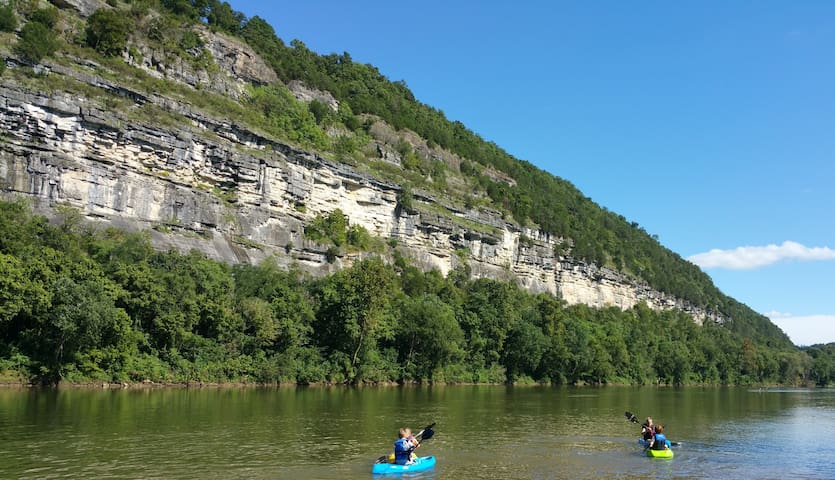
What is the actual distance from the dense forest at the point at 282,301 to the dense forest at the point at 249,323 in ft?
0.51

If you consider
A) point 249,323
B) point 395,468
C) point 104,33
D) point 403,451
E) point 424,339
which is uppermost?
point 104,33

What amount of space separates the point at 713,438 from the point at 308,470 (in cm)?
2108

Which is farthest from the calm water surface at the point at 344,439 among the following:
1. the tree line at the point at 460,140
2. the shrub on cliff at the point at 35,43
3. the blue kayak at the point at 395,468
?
the tree line at the point at 460,140

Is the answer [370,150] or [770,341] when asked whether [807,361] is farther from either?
[370,150]

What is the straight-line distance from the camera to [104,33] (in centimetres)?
8375

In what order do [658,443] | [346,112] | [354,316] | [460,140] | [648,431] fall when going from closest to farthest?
[658,443], [648,431], [354,316], [346,112], [460,140]

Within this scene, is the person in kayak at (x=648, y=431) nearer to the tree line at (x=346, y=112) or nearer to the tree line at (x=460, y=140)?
the tree line at (x=346, y=112)

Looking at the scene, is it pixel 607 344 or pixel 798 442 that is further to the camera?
pixel 607 344

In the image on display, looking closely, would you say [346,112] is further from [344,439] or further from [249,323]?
[344,439]

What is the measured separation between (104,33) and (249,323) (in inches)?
1940

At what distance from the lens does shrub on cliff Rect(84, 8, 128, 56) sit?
274 ft

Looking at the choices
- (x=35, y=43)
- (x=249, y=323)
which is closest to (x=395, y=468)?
(x=249, y=323)

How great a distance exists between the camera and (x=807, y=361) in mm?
153000

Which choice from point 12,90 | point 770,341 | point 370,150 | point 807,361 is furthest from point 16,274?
point 770,341
